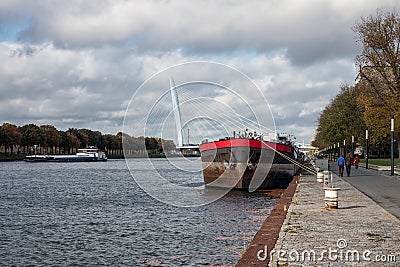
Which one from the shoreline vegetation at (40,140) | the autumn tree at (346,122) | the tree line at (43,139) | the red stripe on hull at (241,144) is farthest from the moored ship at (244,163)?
the tree line at (43,139)

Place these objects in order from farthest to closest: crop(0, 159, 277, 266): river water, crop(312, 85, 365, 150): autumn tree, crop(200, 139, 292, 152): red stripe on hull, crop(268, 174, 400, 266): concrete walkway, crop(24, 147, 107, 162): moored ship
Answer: crop(24, 147, 107, 162): moored ship < crop(312, 85, 365, 150): autumn tree < crop(200, 139, 292, 152): red stripe on hull < crop(0, 159, 277, 266): river water < crop(268, 174, 400, 266): concrete walkway

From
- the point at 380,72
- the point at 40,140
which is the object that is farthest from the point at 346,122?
the point at 40,140

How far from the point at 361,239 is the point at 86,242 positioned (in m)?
9.28

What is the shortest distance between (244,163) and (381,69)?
1890 cm

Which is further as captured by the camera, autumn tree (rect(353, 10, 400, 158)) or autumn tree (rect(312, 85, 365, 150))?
autumn tree (rect(312, 85, 365, 150))

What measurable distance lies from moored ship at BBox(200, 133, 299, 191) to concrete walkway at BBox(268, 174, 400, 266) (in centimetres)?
1781

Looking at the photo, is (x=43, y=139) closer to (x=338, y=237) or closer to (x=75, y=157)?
(x=75, y=157)

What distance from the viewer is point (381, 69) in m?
49.8

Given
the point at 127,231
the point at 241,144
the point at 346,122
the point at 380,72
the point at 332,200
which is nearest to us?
the point at 332,200

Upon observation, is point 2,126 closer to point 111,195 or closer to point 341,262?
point 111,195

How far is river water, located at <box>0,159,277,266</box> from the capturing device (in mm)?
15641

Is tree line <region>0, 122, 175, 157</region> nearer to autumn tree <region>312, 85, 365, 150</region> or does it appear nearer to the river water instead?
autumn tree <region>312, 85, 365, 150</region>

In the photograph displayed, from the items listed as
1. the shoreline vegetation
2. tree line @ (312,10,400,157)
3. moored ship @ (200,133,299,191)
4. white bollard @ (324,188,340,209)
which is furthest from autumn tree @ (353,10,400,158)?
the shoreline vegetation

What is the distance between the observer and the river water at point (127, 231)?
15.6 m
